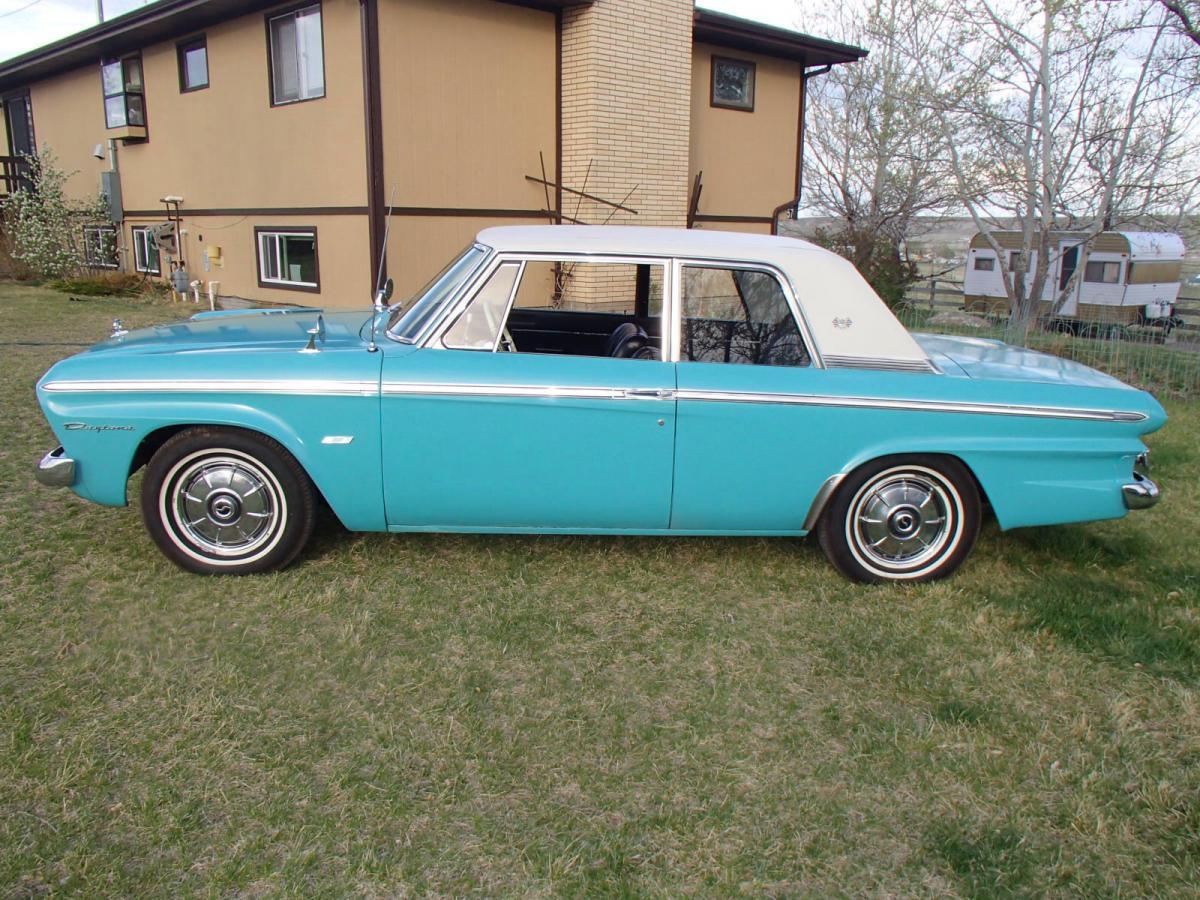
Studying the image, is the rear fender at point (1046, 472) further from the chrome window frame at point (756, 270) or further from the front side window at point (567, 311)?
the front side window at point (567, 311)

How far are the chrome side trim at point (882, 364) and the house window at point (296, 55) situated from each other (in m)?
10.3

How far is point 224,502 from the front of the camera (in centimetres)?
408

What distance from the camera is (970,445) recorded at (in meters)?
4.17

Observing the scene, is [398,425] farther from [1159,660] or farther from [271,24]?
[271,24]

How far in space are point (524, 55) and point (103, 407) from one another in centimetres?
1056

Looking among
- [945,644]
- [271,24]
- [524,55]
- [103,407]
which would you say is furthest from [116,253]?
[945,644]

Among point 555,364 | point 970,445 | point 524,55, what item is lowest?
point 970,445

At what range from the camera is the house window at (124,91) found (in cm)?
1622

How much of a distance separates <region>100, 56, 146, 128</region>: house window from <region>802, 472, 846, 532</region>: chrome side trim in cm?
1605

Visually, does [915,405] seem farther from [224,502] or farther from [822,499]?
[224,502]

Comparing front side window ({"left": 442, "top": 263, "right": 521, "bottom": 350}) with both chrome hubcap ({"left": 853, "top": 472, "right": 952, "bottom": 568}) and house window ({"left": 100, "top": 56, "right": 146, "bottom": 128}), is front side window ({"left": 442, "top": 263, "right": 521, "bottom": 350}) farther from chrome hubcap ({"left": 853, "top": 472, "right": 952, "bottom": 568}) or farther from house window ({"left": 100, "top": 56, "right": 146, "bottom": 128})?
house window ({"left": 100, "top": 56, "right": 146, "bottom": 128})

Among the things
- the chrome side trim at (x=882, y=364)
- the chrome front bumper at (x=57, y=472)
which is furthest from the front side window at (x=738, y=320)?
the chrome front bumper at (x=57, y=472)

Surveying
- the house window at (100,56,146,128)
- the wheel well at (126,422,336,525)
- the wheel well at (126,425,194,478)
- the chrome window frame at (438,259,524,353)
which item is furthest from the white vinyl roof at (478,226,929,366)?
the house window at (100,56,146,128)

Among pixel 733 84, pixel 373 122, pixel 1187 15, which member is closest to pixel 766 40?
pixel 733 84
